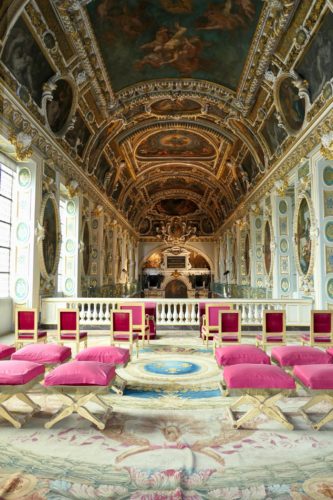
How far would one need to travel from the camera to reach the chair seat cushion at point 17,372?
4.12 meters

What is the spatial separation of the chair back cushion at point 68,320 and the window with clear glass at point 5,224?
11.5ft

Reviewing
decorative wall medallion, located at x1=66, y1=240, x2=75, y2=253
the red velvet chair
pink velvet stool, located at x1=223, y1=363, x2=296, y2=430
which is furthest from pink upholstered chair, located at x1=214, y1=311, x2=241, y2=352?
decorative wall medallion, located at x1=66, y1=240, x2=75, y2=253

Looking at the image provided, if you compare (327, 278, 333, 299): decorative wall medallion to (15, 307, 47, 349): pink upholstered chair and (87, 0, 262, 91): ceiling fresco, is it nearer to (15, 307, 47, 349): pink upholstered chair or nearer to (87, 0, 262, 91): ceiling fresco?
(87, 0, 262, 91): ceiling fresco

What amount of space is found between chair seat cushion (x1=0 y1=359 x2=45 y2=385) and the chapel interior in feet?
0.08

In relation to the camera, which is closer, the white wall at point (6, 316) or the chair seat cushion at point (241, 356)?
the chair seat cushion at point (241, 356)

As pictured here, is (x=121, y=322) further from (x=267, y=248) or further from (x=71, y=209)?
(x=267, y=248)

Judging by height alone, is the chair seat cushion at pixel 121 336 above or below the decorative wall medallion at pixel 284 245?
below

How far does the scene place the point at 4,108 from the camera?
854 centimetres

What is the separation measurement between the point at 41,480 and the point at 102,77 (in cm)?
1199

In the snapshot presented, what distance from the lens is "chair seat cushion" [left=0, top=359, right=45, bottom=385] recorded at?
4125 millimetres

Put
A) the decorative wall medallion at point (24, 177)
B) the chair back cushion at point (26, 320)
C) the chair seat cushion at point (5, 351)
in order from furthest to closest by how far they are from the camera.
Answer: the decorative wall medallion at point (24, 177)
the chair back cushion at point (26, 320)
the chair seat cushion at point (5, 351)

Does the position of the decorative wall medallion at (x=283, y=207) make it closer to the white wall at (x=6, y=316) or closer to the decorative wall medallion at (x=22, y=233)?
the decorative wall medallion at (x=22, y=233)

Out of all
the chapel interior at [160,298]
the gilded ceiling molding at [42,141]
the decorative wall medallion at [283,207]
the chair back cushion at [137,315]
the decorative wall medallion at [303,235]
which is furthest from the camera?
the decorative wall medallion at [283,207]

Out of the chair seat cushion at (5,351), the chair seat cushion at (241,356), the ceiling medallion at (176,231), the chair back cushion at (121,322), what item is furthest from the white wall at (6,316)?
the ceiling medallion at (176,231)
